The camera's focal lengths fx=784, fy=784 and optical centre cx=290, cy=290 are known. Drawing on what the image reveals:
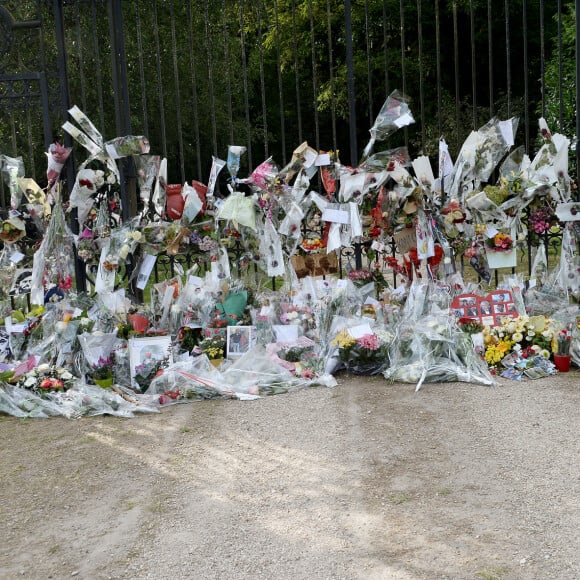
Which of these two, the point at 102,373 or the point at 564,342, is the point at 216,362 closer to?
the point at 102,373

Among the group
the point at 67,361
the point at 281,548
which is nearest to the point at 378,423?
the point at 281,548

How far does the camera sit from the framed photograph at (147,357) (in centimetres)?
542

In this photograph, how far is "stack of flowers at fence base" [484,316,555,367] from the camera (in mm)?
5340

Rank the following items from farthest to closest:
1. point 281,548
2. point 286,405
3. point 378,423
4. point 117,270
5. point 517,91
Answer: point 517,91
point 117,270
point 286,405
point 378,423
point 281,548

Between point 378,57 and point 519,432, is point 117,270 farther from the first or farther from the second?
point 378,57

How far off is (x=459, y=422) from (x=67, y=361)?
2830 mm

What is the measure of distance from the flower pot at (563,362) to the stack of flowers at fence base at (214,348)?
7.57 ft

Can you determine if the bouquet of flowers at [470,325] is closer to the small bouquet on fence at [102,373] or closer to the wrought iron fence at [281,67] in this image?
the small bouquet on fence at [102,373]

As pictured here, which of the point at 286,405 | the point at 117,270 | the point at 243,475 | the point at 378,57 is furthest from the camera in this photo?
the point at 378,57

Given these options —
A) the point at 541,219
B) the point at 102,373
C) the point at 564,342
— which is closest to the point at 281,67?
the point at 541,219

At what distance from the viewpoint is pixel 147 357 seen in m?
5.46


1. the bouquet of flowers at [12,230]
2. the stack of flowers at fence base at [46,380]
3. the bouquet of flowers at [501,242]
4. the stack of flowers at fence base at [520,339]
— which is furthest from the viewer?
the bouquet of flowers at [12,230]

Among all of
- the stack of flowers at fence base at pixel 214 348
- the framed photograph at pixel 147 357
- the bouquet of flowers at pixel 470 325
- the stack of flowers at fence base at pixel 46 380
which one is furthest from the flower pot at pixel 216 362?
the bouquet of flowers at pixel 470 325

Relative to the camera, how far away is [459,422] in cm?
439
